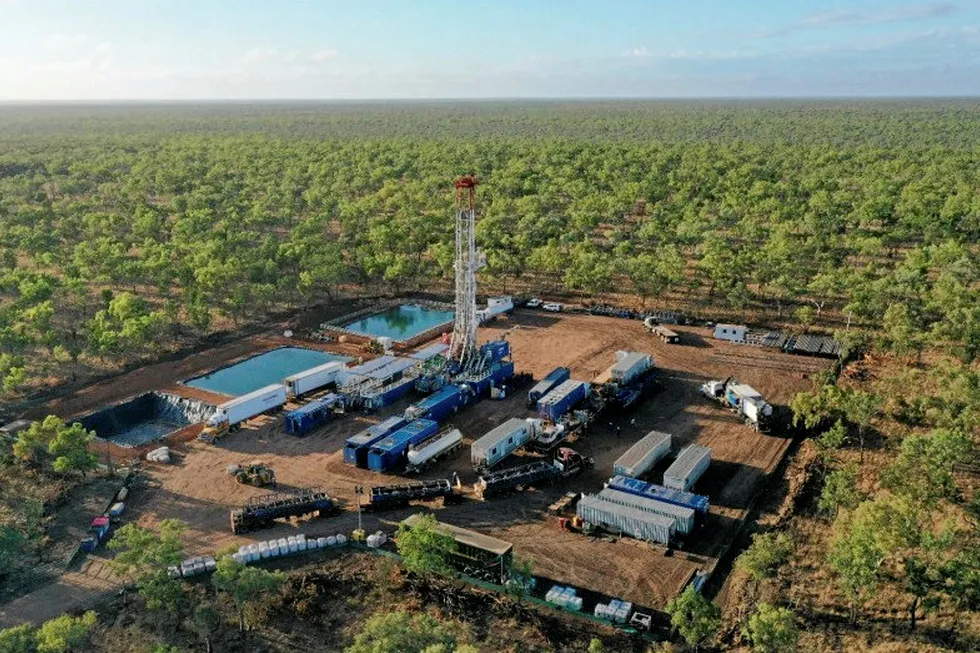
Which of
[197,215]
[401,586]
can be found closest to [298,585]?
[401,586]

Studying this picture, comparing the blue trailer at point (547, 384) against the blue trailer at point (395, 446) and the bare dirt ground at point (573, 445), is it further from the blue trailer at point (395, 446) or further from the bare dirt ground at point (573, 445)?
the blue trailer at point (395, 446)

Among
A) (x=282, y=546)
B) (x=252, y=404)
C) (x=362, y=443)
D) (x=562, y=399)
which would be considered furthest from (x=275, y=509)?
(x=562, y=399)

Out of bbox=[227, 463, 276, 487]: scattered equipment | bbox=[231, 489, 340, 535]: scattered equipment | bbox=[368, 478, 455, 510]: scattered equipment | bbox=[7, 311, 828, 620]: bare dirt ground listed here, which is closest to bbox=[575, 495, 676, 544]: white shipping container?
bbox=[7, 311, 828, 620]: bare dirt ground

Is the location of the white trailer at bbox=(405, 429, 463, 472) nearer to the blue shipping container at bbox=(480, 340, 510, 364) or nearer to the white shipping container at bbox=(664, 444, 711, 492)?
the blue shipping container at bbox=(480, 340, 510, 364)

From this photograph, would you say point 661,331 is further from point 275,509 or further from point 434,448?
point 275,509

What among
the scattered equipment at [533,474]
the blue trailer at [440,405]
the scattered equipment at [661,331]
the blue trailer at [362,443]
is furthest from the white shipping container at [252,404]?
the scattered equipment at [661,331]

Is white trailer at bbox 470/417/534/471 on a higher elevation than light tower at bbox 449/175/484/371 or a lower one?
lower

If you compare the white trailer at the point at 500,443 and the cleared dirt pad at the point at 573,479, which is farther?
the white trailer at the point at 500,443
